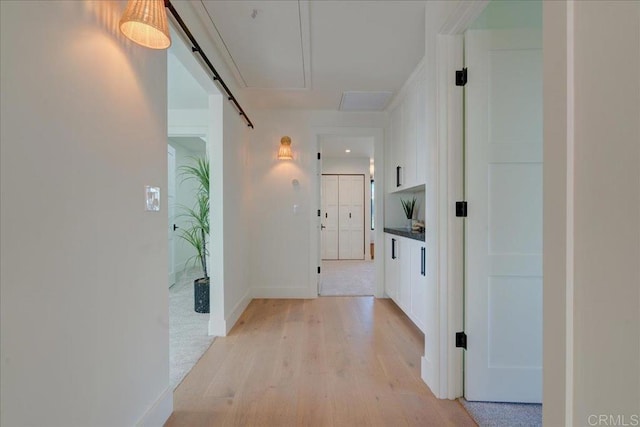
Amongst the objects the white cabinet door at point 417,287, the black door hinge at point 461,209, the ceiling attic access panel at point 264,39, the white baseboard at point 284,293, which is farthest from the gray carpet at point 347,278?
the ceiling attic access panel at point 264,39

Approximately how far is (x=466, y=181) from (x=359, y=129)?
2185 mm

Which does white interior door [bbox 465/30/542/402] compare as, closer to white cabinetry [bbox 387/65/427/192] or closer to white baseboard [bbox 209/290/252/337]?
white cabinetry [bbox 387/65/427/192]

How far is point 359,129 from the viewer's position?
3.53 meters

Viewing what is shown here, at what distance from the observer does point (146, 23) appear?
3.14ft

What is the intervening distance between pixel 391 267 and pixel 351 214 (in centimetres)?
346

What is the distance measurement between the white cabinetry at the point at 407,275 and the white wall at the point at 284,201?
3.03 feet

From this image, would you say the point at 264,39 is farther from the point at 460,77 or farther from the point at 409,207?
the point at 409,207

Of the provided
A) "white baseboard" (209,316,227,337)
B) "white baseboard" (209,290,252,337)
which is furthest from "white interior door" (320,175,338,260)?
"white baseboard" (209,316,227,337)

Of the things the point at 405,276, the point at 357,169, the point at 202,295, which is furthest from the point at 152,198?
the point at 357,169

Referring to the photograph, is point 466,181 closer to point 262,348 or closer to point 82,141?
point 82,141

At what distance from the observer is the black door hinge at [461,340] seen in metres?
1.57

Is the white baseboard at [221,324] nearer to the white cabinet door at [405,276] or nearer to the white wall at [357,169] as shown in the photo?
the white cabinet door at [405,276]

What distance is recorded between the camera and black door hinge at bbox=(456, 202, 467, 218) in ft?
5.09

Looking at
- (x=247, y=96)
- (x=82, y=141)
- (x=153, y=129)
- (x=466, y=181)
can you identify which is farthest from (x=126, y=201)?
(x=247, y=96)
